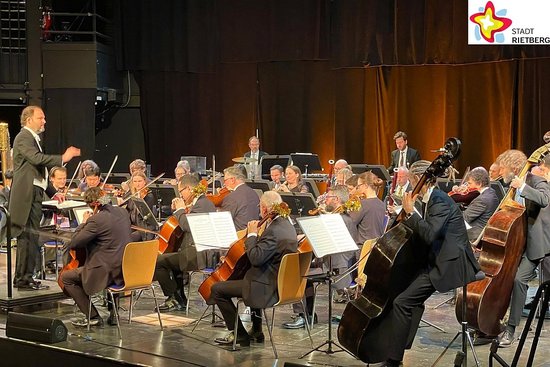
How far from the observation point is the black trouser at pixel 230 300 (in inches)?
259

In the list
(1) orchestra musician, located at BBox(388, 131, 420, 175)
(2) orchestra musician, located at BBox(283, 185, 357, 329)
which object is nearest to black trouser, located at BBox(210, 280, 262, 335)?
(2) orchestra musician, located at BBox(283, 185, 357, 329)

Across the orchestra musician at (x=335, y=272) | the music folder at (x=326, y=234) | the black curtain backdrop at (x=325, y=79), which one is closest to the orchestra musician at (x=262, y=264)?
the music folder at (x=326, y=234)

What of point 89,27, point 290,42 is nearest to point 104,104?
point 89,27

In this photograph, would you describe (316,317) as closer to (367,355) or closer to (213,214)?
(213,214)

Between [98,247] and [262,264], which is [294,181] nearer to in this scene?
[98,247]

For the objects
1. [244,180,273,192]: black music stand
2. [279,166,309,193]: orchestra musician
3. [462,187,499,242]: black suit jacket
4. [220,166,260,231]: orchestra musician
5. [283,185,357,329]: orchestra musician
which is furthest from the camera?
[244,180,273,192]: black music stand

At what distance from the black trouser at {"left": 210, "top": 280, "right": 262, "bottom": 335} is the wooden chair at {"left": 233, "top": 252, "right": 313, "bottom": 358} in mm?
111

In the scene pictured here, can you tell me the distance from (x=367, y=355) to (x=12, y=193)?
3.85 meters

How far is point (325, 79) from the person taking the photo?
15570 millimetres

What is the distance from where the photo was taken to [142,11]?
52.6ft

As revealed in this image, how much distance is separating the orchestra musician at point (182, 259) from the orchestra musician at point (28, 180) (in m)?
1.25

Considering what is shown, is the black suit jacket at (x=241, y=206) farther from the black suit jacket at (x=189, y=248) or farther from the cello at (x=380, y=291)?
the cello at (x=380, y=291)

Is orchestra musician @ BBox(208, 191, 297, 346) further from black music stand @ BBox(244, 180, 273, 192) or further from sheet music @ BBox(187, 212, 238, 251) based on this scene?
black music stand @ BBox(244, 180, 273, 192)

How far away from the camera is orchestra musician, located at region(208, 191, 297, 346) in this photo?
6.43m
